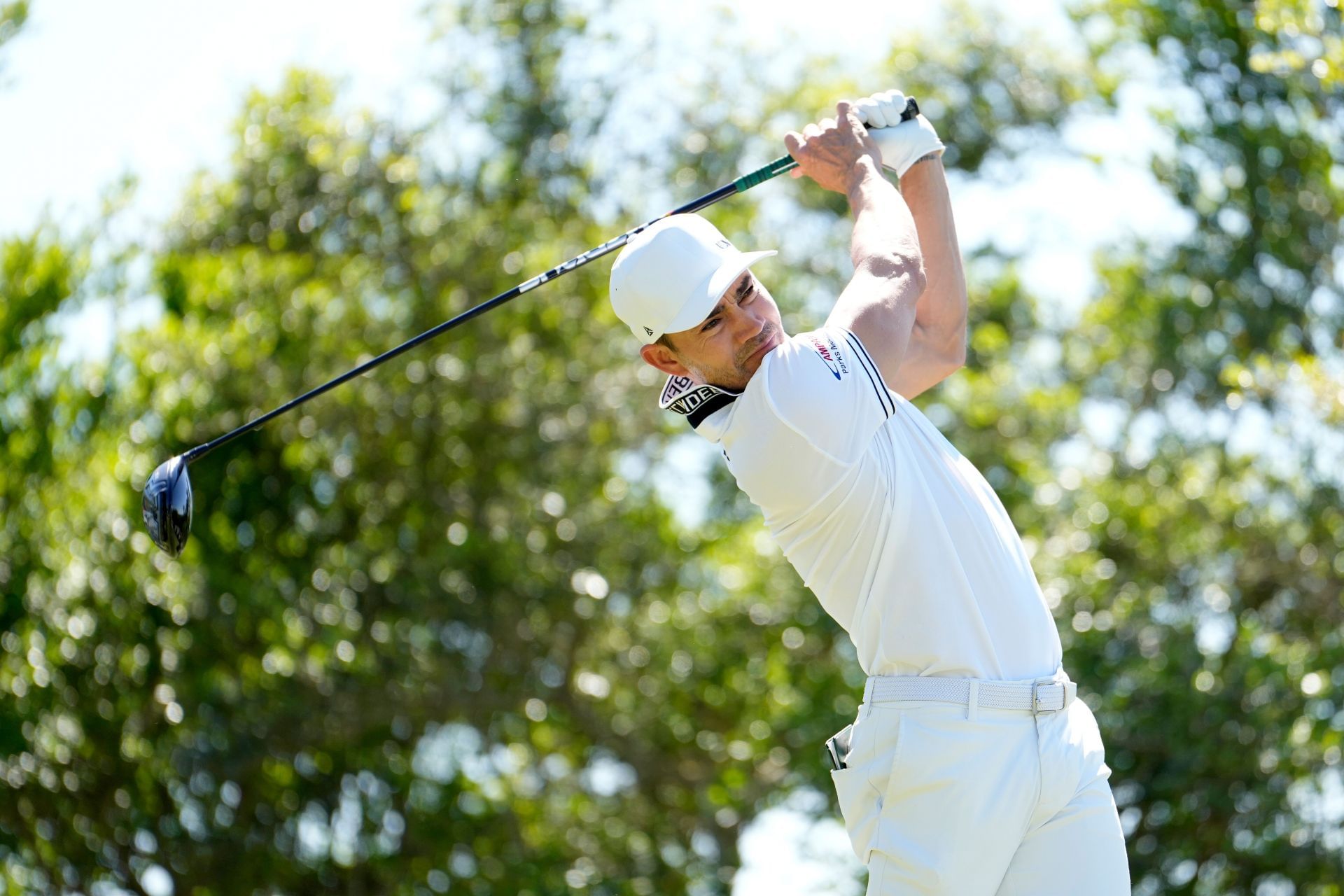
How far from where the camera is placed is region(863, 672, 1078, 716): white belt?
279 centimetres

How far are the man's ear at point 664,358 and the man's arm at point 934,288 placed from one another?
0.58 meters

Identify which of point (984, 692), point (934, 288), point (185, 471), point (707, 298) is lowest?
point (185, 471)

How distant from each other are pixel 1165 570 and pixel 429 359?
17.0ft

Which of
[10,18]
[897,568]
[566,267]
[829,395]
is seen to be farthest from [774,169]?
[10,18]

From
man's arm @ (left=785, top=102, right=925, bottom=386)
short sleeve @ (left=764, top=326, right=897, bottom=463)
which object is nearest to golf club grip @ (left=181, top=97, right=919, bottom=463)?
man's arm @ (left=785, top=102, right=925, bottom=386)

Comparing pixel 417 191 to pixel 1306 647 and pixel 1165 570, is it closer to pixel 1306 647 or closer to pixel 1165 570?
pixel 1165 570

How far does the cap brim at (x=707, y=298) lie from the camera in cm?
285

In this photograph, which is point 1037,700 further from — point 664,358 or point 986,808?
point 664,358

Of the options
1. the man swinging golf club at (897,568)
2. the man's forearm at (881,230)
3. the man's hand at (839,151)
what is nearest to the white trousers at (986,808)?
the man swinging golf club at (897,568)

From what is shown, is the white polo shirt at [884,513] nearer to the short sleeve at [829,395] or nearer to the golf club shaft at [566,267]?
the short sleeve at [829,395]

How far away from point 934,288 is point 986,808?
1152mm

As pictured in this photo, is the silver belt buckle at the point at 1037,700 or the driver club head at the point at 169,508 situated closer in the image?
the silver belt buckle at the point at 1037,700

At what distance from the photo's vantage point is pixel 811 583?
3.11 meters

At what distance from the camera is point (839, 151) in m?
3.31
